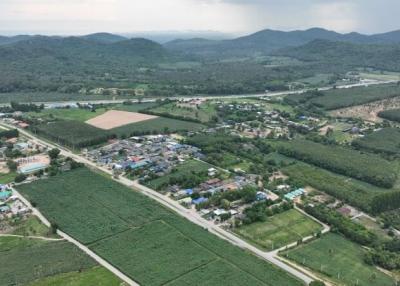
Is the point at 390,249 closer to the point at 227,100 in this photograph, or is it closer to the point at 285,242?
the point at 285,242

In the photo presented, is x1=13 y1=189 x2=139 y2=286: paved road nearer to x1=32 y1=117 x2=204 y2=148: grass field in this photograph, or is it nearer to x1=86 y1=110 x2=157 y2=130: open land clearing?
x1=32 y1=117 x2=204 y2=148: grass field

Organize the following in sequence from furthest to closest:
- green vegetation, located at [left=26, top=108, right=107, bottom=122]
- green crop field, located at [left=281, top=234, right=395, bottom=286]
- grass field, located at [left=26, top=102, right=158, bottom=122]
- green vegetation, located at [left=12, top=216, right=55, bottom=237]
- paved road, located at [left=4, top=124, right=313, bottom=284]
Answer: grass field, located at [left=26, top=102, right=158, bottom=122] → green vegetation, located at [left=26, top=108, right=107, bottom=122] → green vegetation, located at [left=12, top=216, right=55, bottom=237] → paved road, located at [left=4, top=124, right=313, bottom=284] → green crop field, located at [left=281, top=234, right=395, bottom=286]

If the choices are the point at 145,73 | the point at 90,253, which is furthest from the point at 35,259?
the point at 145,73

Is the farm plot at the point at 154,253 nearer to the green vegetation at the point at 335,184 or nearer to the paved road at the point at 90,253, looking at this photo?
the paved road at the point at 90,253

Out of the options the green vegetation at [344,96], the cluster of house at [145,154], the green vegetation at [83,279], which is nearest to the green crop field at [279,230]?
the green vegetation at [83,279]

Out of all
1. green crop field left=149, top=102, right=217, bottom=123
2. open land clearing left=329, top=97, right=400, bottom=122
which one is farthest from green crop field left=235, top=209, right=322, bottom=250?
open land clearing left=329, top=97, right=400, bottom=122

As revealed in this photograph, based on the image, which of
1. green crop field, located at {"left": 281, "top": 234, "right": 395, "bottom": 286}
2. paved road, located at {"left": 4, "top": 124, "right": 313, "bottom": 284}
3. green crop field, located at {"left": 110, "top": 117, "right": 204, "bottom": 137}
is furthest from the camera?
green crop field, located at {"left": 110, "top": 117, "right": 204, "bottom": 137}

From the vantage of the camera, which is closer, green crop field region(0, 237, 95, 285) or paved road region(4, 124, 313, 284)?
green crop field region(0, 237, 95, 285)
